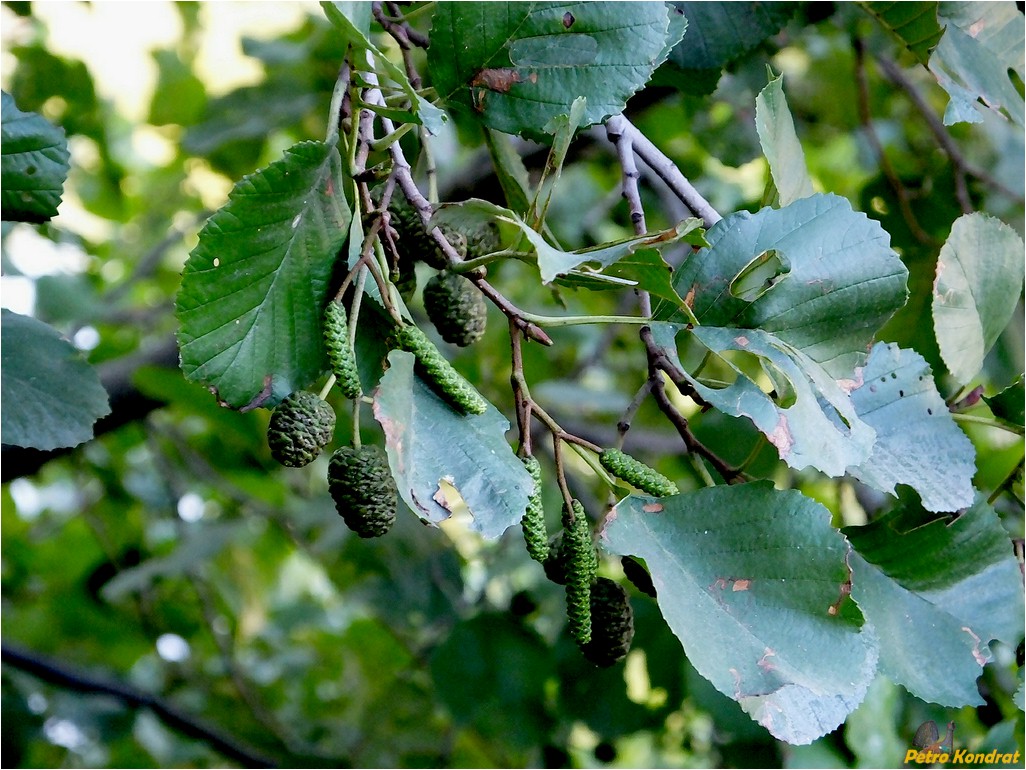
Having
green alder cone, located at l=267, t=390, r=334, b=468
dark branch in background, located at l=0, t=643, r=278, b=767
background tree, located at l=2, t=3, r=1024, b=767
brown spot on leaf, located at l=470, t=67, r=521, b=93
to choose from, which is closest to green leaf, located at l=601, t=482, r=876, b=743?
background tree, located at l=2, t=3, r=1024, b=767

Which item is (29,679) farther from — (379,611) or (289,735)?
(379,611)

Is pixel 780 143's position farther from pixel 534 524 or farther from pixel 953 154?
pixel 953 154

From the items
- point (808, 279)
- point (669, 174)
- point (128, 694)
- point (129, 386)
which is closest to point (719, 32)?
point (669, 174)

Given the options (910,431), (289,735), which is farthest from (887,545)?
(289,735)

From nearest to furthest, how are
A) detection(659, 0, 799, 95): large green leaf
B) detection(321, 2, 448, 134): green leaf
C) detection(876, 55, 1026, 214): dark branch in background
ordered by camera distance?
detection(321, 2, 448, 134): green leaf < detection(659, 0, 799, 95): large green leaf < detection(876, 55, 1026, 214): dark branch in background

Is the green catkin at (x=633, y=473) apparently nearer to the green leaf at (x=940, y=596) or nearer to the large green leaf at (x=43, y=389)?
the green leaf at (x=940, y=596)

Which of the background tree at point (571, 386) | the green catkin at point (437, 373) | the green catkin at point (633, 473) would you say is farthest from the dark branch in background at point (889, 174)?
the green catkin at point (437, 373)

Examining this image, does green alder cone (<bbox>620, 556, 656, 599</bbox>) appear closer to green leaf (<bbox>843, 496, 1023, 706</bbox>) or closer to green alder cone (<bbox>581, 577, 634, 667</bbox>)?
green alder cone (<bbox>581, 577, 634, 667</bbox>)
